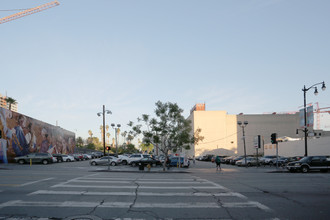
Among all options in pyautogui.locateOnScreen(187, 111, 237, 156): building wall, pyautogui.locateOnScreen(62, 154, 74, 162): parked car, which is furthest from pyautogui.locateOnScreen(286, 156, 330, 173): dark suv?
pyautogui.locateOnScreen(187, 111, 237, 156): building wall

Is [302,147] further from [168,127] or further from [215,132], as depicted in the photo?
[215,132]

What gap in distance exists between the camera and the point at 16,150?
3697 centimetres

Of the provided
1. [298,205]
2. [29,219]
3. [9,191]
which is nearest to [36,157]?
[9,191]

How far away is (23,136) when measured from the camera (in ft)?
130

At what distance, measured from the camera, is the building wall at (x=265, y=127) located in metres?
85.2

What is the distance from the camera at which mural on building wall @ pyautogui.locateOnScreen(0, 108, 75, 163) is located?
34500mm

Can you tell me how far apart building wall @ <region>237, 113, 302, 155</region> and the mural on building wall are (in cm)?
5780

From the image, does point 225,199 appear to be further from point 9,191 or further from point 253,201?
point 9,191

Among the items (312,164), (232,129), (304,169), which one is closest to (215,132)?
(232,129)

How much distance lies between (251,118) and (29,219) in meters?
85.8

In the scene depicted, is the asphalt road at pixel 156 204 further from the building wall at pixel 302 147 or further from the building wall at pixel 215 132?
the building wall at pixel 215 132

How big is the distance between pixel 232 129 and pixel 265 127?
35.9 feet

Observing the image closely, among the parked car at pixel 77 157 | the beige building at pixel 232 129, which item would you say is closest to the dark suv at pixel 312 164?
the parked car at pixel 77 157

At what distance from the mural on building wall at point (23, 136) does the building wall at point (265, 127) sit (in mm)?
57799
